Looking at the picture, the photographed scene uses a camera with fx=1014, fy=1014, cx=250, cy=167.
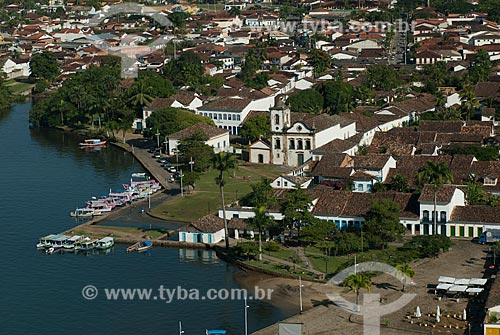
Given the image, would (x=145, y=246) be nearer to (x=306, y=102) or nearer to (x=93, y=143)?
(x=93, y=143)

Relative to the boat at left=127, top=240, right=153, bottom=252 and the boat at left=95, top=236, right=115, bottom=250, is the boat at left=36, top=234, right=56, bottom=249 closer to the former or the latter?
the boat at left=95, top=236, right=115, bottom=250

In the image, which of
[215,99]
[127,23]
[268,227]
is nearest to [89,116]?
[215,99]

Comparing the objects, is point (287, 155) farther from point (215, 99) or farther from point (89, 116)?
point (89, 116)

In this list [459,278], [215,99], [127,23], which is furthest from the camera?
[127,23]

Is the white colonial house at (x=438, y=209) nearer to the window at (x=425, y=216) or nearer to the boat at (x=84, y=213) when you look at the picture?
the window at (x=425, y=216)

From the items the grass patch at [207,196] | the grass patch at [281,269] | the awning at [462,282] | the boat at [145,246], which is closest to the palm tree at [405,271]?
the awning at [462,282]
